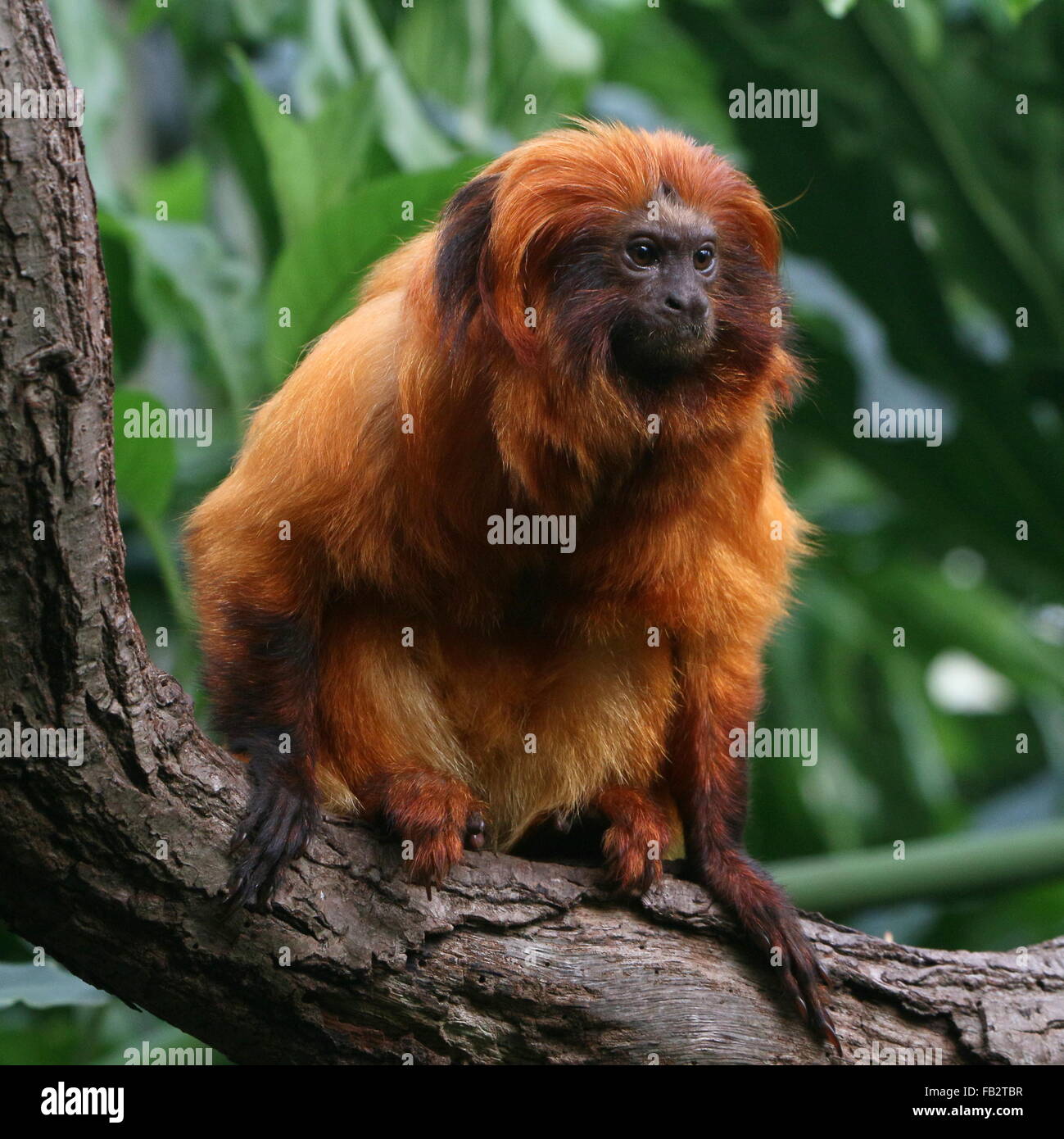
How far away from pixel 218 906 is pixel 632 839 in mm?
901

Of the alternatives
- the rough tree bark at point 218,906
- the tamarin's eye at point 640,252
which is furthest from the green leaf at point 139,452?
the tamarin's eye at point 640,252

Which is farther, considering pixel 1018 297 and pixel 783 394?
pixel 1018 297

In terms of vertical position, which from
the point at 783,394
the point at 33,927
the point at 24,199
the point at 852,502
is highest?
the point at 852,502

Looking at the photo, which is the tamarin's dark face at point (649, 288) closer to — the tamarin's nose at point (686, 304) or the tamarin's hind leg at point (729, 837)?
the tamarin's nose at point (686, 304)

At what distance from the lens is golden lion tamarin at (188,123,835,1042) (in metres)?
2.51

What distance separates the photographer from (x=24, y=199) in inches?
71.6

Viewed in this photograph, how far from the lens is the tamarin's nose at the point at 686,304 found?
246 centimetres

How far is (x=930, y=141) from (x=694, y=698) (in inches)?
123

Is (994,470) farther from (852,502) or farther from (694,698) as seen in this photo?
(694,698)

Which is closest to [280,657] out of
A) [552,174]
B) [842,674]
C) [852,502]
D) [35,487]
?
[35,487]

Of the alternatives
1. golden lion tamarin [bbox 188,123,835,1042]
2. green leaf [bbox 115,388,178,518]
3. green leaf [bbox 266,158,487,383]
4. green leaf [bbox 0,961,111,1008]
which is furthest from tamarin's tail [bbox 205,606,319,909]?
green leaf [bbox 266,158,487,383]

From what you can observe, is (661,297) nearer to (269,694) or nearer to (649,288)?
(649,288)

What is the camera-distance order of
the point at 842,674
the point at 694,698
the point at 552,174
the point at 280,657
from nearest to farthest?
1. the point at 552,174
2. the point at 280,657
3. the point at 694,698
4. the point at 842,674

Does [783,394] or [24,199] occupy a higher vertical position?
[783,394]
